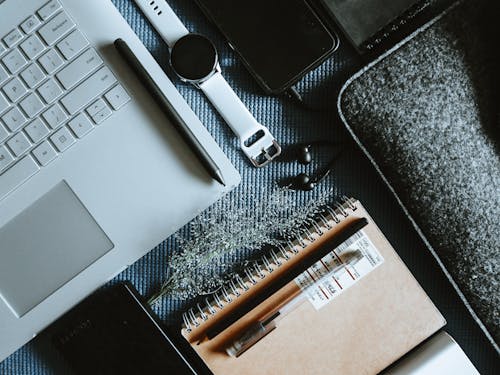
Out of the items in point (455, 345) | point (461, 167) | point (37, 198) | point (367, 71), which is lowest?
point (455, 345)

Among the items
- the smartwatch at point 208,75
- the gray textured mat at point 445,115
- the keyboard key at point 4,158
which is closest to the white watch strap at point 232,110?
the smartwatch at point 208,75

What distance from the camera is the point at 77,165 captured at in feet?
2.01

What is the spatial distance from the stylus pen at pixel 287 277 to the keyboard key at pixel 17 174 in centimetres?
25

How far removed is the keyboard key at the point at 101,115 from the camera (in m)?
0.60

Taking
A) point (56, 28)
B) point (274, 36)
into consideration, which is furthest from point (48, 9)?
point (274, 36)

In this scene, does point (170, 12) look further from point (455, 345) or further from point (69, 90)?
point (455, 345)

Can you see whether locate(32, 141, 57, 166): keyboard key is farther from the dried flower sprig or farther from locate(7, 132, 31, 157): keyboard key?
the dried flower sprig

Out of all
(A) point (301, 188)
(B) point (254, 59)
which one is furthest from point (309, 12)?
(A) point (301, 188)

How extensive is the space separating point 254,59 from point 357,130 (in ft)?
0.44

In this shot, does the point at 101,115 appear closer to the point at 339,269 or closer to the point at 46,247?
the point at 46,247

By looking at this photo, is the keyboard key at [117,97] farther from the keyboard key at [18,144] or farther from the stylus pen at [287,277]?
the stylus pen at [287,277]

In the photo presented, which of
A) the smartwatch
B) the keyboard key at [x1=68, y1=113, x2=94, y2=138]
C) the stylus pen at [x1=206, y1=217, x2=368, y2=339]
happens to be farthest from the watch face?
the stylus pen at [x1=206, y1=217, x2=368, y2=339]

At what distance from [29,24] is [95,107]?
0.33 ft

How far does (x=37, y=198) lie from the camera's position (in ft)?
2.01
